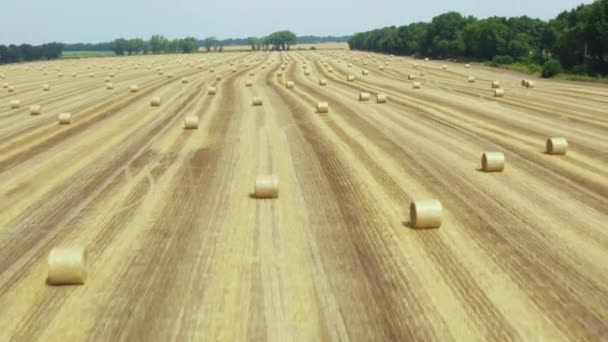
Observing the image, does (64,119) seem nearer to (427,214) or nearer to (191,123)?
(191,123)

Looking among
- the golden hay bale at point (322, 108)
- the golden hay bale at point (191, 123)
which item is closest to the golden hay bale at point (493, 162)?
the golden hay bale at point (191, 123)

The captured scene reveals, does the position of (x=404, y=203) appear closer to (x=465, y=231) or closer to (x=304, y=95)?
(x=465, y=231)

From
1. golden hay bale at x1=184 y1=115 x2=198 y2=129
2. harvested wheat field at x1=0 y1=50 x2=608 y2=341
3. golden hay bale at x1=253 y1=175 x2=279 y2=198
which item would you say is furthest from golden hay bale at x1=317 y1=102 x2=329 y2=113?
golden hay bale at x1=253 y1=175 x2=279 y2=198

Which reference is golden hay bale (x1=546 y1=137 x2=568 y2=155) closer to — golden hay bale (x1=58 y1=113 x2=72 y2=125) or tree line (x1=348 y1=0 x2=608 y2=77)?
golden hay bale (x1=58 y1=113 x2=72 y2=125)

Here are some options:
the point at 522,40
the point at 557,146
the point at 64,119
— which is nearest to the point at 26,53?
the point at 522,40

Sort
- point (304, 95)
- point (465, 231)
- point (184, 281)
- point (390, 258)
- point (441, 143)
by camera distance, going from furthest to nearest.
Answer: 1. point (304, 95)
2. point (441, 143)
3. point (465, 231)
4. point (390, 258)
5. point (184, 281)

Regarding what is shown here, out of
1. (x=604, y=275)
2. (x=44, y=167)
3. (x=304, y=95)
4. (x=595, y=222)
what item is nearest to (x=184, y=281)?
(x=604, y=275)
